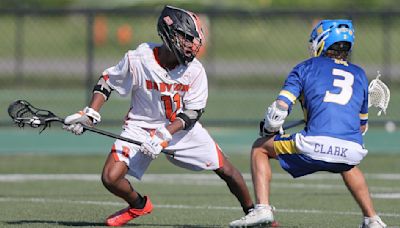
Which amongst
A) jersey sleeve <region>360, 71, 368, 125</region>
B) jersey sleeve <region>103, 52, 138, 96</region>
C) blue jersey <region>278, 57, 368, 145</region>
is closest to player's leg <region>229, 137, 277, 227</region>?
blue jersey <region>278, 57, 368, 145</region>

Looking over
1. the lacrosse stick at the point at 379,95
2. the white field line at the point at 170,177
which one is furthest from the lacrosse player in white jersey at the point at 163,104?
the white field line at the point at 170,177

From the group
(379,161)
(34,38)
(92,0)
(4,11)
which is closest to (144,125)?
(379,161)

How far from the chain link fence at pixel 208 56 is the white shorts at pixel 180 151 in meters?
9.93

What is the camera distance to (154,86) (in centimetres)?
881

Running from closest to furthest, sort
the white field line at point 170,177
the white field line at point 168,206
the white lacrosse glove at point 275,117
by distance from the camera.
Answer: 1. the white lacrosse glove at point 275,117
2. the white field line at point 168,206
3. the white field line at point 170,177

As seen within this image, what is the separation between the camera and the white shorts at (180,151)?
28.9 feet

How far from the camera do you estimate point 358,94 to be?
829cm

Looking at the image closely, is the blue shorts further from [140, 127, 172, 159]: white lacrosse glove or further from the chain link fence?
the chain link fence

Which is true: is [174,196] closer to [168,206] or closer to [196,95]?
[168,206]

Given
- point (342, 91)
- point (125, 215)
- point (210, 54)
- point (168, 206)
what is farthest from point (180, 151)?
point (210, 54)

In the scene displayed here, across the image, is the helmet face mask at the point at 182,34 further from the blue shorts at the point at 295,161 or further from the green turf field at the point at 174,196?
the green turf field at the point at 174,196

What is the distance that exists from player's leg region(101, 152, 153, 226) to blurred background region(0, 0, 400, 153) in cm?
679

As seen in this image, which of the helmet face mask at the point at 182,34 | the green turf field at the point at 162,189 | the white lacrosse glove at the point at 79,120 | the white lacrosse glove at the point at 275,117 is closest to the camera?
the white lacrosse glove at the point at 275,117

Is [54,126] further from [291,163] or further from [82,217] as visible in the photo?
[291,163]
